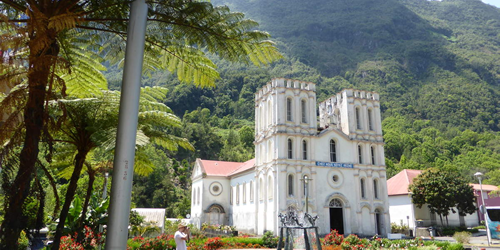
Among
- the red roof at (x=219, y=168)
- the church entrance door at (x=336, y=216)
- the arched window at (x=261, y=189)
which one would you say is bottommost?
the church entrance door at (x=336, y=216)

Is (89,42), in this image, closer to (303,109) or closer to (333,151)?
(303,109)

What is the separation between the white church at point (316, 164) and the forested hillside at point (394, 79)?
32038 mm

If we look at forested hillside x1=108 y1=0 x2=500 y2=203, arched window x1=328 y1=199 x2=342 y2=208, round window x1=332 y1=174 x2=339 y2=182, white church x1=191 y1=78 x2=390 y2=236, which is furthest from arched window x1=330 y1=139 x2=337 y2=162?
forested hillside x1=108 y1=0 x2=500 y2=203

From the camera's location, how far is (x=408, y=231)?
123 feet

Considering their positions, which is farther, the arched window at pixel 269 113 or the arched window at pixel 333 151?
the arched window at pixel 333 151

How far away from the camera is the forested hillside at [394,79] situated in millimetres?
90250

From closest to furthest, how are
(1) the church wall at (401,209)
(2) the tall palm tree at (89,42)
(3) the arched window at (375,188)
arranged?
1. (2) the tall palm tree at (89,42)
2. (3) the arched window at (375,188)
3. (1) the church wall at (401,209)

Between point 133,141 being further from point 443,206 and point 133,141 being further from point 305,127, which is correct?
point 443,206

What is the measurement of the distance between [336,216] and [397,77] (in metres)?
110

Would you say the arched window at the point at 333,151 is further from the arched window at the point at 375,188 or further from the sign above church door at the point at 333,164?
the arched window at the point at 375,188

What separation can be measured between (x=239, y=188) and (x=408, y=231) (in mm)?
18269

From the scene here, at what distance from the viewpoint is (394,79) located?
431ft

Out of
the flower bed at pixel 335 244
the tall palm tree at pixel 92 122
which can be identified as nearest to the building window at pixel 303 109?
the flower bed at pixel 335 244

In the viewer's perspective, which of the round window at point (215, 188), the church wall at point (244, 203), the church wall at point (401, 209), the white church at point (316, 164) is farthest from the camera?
the round window at point (215, 188)
